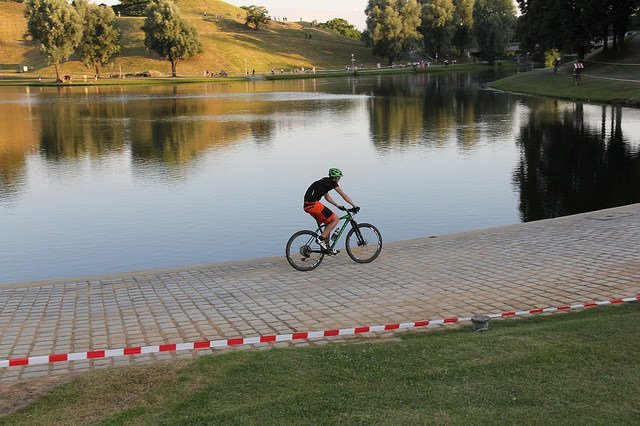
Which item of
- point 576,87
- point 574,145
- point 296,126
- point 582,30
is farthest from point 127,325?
point 582,30

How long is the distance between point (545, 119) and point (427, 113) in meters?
9.16

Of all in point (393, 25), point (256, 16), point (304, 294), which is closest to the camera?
point (304, 294)

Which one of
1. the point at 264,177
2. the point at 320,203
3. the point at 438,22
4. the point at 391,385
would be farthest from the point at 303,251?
the point at 438,22

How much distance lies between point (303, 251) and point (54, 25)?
11162 cm

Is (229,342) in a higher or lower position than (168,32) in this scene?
lower

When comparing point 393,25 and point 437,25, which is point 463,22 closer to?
point 437,25

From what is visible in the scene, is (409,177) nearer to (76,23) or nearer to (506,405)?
(506,405)

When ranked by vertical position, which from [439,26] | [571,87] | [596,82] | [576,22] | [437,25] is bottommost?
[571,87]

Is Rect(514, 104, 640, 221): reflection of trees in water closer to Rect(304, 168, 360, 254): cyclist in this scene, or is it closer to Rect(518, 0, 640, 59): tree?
Rect(304, 168, 360, 254): cyclist

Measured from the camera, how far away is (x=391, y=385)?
243 inches

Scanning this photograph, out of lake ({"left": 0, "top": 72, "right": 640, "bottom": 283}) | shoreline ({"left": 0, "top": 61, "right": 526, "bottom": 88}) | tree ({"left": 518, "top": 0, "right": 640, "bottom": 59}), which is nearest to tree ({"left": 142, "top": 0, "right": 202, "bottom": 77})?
shoreline ({"left": 0, "top": 61, "right": 526, "bottom": 88})

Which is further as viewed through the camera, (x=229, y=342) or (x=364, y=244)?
(x=364, y=244)

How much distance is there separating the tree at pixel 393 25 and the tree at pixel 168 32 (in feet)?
115

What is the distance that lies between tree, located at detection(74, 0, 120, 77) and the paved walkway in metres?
119
